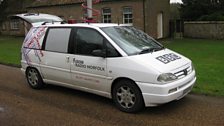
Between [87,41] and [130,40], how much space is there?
0.95m

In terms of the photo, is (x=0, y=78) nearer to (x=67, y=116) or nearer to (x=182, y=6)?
(x=67, y=116)

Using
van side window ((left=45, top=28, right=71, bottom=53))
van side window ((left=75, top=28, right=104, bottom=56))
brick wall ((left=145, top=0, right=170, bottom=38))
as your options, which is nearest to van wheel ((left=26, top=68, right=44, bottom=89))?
van side window ((left=45, top=28, right=71, bottom=53))

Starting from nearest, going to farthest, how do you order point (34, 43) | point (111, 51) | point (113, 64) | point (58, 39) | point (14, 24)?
point (113, 64) < point (111, 51) < point (58, 39) < point (34, 43) < point (14, 24)

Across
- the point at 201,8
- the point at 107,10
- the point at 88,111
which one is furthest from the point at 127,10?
the point at 88,111

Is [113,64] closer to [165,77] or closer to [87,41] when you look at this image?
[87,41]

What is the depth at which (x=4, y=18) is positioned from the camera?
39.4 meters

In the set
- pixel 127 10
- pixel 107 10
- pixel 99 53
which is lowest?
pixel 99 53

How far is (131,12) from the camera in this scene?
91.1 ft

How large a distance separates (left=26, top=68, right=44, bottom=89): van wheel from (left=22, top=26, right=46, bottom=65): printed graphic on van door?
0.93 feet

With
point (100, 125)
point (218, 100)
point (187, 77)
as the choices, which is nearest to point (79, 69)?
point (100, 125)

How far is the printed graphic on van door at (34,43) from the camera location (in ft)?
26.7

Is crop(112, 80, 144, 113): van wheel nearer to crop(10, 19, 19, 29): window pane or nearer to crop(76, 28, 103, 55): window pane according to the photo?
crop(76, 28, 103, 55): window pane

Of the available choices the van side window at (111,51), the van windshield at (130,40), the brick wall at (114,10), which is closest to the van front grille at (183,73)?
the van windshield at (130,40)

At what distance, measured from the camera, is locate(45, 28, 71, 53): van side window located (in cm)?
748
